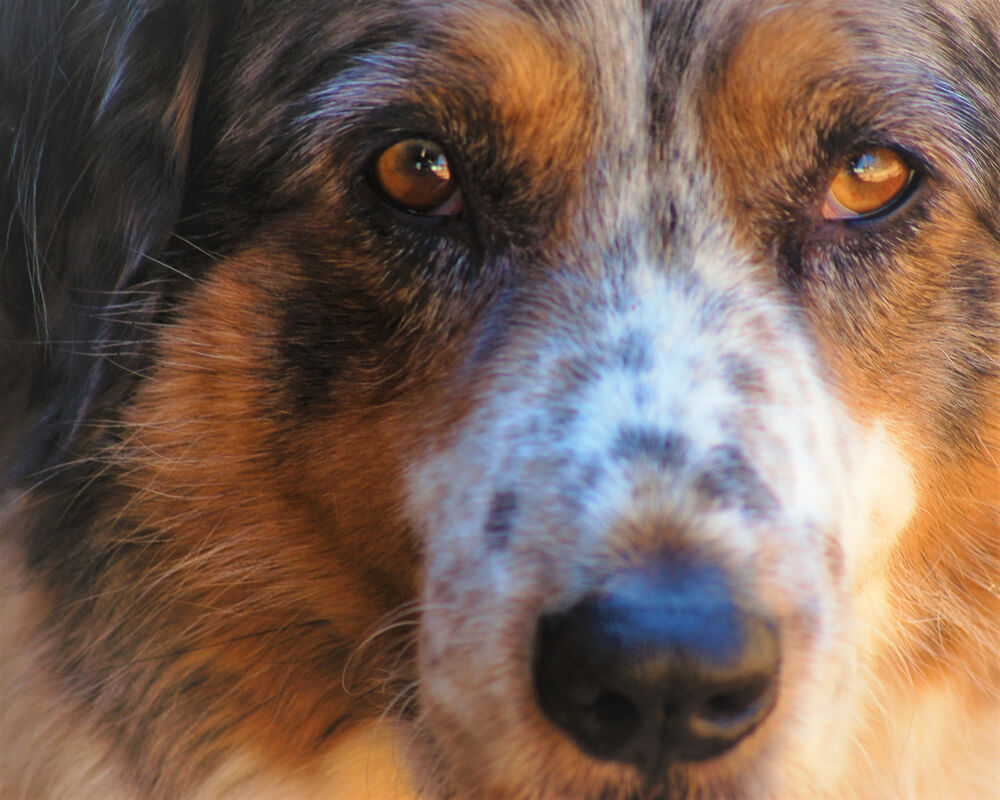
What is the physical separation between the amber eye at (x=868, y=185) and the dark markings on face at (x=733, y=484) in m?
0.55

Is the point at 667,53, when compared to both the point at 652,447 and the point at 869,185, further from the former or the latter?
the point at 652,447

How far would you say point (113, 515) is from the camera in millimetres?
2201

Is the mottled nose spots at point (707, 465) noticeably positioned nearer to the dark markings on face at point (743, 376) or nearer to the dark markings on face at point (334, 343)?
the dark markings on face at point (743, 376)

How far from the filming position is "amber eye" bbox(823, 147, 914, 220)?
2.02 metres

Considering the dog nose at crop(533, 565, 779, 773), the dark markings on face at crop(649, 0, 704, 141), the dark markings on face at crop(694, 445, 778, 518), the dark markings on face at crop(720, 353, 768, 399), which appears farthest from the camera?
the dark markings on face at crop(649, 0, 704, 141)

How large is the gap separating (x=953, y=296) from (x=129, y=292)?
1420mm

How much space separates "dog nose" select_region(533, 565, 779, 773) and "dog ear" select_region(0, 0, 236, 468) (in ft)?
3.25

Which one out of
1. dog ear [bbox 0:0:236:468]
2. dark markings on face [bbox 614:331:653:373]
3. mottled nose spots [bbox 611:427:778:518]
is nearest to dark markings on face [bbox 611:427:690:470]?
mottled nose spots [bbox 611:427:778:518]

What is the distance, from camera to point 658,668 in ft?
5.08

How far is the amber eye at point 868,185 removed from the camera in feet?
6.61

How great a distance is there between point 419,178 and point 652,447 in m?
0.62

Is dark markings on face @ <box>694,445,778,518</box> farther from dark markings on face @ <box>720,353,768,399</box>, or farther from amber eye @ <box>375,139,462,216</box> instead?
amber eye @ <box>375,139,462,216</box>

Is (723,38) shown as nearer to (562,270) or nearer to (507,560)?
(562,270)

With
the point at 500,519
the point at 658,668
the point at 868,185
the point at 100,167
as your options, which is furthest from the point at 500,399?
the point at 100,167
